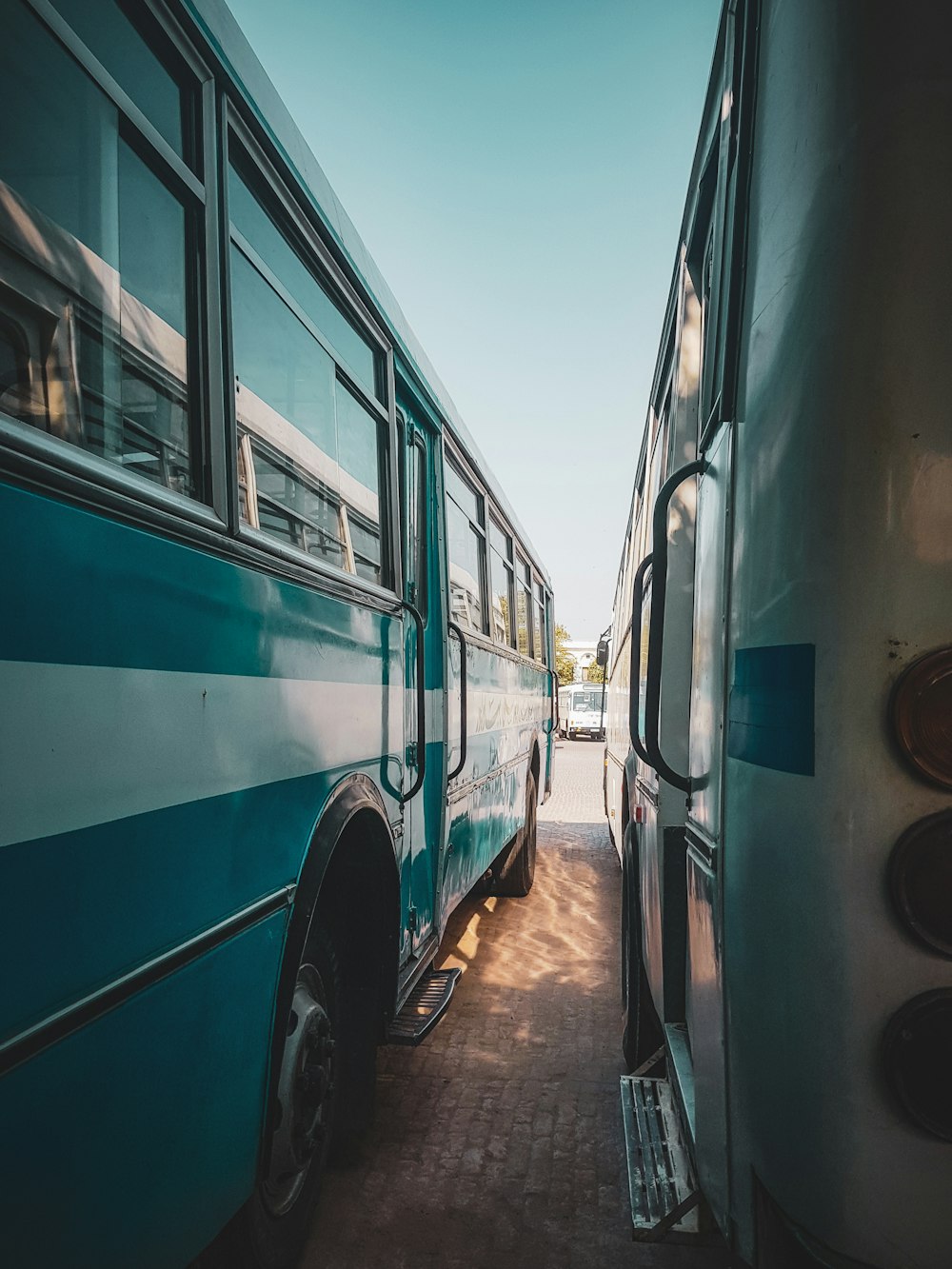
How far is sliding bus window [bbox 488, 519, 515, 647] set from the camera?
21.9 feet

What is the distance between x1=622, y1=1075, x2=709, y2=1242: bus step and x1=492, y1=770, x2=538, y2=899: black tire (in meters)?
4.70

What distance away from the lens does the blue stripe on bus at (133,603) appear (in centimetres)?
137

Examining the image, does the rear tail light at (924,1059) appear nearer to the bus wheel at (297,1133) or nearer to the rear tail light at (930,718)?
the rear tail light at (930,718)

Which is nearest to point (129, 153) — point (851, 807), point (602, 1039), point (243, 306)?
point (243, 306)

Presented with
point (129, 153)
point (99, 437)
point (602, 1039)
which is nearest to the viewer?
point (99, 437)

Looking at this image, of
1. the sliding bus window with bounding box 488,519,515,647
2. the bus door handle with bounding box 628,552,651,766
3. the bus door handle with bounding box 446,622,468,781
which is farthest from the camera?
the sliding bus window with bounding box 488,519,515,647

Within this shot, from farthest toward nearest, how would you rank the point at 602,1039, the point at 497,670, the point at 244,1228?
1. the point at 497,670
2. the point at 602,1039
3. the point at 244,1228

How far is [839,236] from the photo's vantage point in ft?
5.24

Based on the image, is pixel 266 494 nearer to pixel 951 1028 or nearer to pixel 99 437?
pixel 99 437

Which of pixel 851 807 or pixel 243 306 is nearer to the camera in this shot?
pixel 851 807

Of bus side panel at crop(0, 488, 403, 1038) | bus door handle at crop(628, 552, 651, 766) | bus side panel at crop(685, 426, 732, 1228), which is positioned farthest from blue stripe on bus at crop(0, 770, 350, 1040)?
bus door handle at crop(628, 552, 651, 766)

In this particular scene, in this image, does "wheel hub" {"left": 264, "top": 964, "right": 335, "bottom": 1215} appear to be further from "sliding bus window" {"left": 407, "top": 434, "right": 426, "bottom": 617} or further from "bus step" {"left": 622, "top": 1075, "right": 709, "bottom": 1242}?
"sliding bus window" {"left": 407, "top": 434, "right": 426, "bottom": 617}

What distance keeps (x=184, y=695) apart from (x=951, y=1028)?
1519mm

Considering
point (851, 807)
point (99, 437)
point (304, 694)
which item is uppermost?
point (99, 437)
